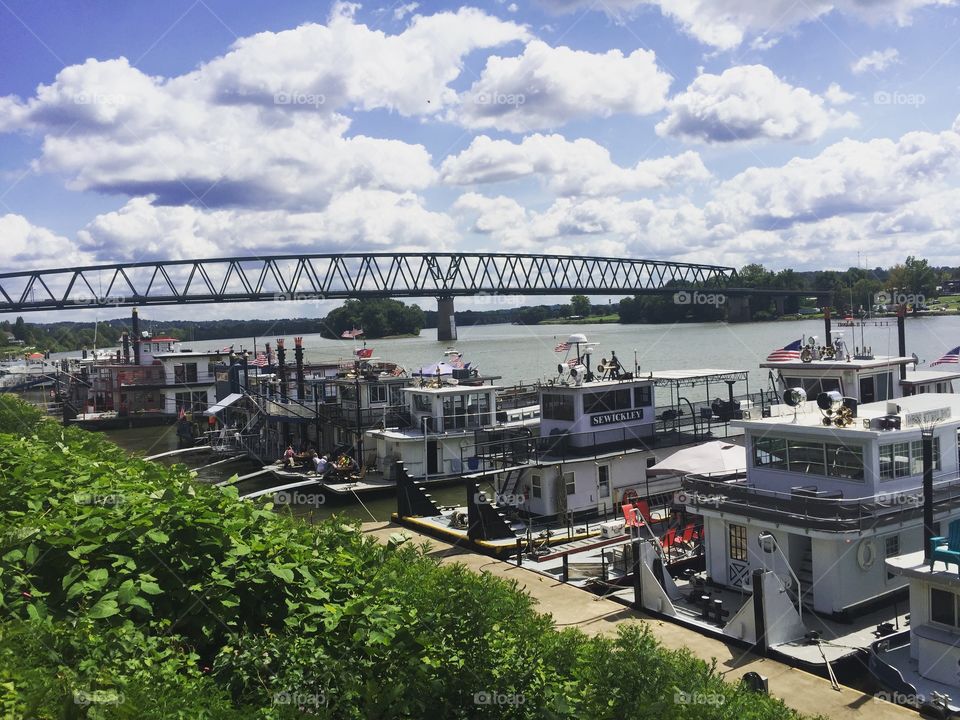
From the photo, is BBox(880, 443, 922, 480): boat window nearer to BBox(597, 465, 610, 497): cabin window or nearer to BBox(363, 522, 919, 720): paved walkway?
BBox(363, 522, 919, 720): paved walkway

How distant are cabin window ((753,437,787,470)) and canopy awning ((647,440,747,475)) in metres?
1.71

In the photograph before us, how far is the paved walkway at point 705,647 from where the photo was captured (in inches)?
488

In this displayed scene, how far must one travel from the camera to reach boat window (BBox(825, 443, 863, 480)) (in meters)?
16.7

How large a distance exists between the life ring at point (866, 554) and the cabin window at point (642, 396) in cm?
1269

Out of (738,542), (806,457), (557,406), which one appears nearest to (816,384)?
(806,457)

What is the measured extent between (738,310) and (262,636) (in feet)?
437

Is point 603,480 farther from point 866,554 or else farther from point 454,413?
point 866,554

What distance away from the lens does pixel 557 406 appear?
28.1 metres

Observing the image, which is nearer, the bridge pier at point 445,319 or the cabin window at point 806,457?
the cabin window at point 806,457

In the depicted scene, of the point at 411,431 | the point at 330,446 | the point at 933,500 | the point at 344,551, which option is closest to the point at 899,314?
the point at 933,500

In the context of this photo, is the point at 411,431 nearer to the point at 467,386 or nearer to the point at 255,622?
the point at 467,386

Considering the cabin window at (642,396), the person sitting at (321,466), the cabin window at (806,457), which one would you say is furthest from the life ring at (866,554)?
the person sitting at (321,466)

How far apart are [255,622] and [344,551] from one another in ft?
4.32

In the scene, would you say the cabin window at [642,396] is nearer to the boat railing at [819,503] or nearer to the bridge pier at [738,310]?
the boat railing at [819,503]
